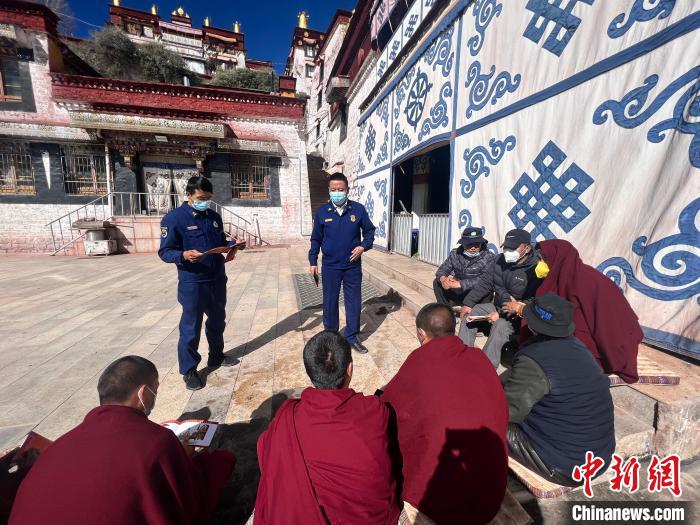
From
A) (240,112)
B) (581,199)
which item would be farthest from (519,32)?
(240,112)

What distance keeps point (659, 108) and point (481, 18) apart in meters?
3.25

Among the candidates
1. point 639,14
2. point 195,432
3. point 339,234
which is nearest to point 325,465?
point 195,432

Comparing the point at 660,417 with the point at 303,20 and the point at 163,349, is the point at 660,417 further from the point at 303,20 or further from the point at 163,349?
the point at 303,20

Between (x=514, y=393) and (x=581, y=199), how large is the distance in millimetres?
2505

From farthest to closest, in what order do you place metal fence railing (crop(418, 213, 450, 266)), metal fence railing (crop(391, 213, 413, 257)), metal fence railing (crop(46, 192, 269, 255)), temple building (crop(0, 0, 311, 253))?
metal fence railing (crop(46, 192, 269, 255))
temple building (crop(0, 0, 311, 253))
metal fence railing (crop(391, 213, 413, 257))
metal fence railing (crop(418, 213, 450, 266))

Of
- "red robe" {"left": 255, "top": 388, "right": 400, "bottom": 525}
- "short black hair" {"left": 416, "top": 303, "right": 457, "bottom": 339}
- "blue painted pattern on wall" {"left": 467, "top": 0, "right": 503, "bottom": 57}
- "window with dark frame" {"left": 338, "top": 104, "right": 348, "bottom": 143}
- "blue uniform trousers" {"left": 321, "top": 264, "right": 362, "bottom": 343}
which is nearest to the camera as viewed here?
"red robe" {"left": 255, "top": 388, "right": 400, "bottom": 525}

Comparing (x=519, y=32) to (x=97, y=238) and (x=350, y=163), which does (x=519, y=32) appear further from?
(x=97, y=238)

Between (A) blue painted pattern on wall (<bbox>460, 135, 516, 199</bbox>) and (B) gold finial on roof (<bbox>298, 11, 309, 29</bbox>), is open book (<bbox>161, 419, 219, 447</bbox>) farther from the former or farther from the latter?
(B) gold finial on roof (<bbox>298, 11, 309, 29</bbox>)

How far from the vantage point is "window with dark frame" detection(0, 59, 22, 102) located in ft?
37.4

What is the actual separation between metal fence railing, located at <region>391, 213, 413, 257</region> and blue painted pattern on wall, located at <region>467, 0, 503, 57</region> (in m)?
3.61

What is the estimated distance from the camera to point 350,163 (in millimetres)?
12469

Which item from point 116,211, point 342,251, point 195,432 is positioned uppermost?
point 116,211

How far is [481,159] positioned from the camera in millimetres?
4688

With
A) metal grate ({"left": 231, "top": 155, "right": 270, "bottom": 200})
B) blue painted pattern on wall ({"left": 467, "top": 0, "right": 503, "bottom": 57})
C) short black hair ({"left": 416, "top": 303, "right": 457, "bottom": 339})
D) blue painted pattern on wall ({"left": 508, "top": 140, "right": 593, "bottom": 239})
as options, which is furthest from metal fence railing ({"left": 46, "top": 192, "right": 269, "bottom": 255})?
short black hair ({"left": 416, "top": 303, "right": 457, "bottom": 339})
